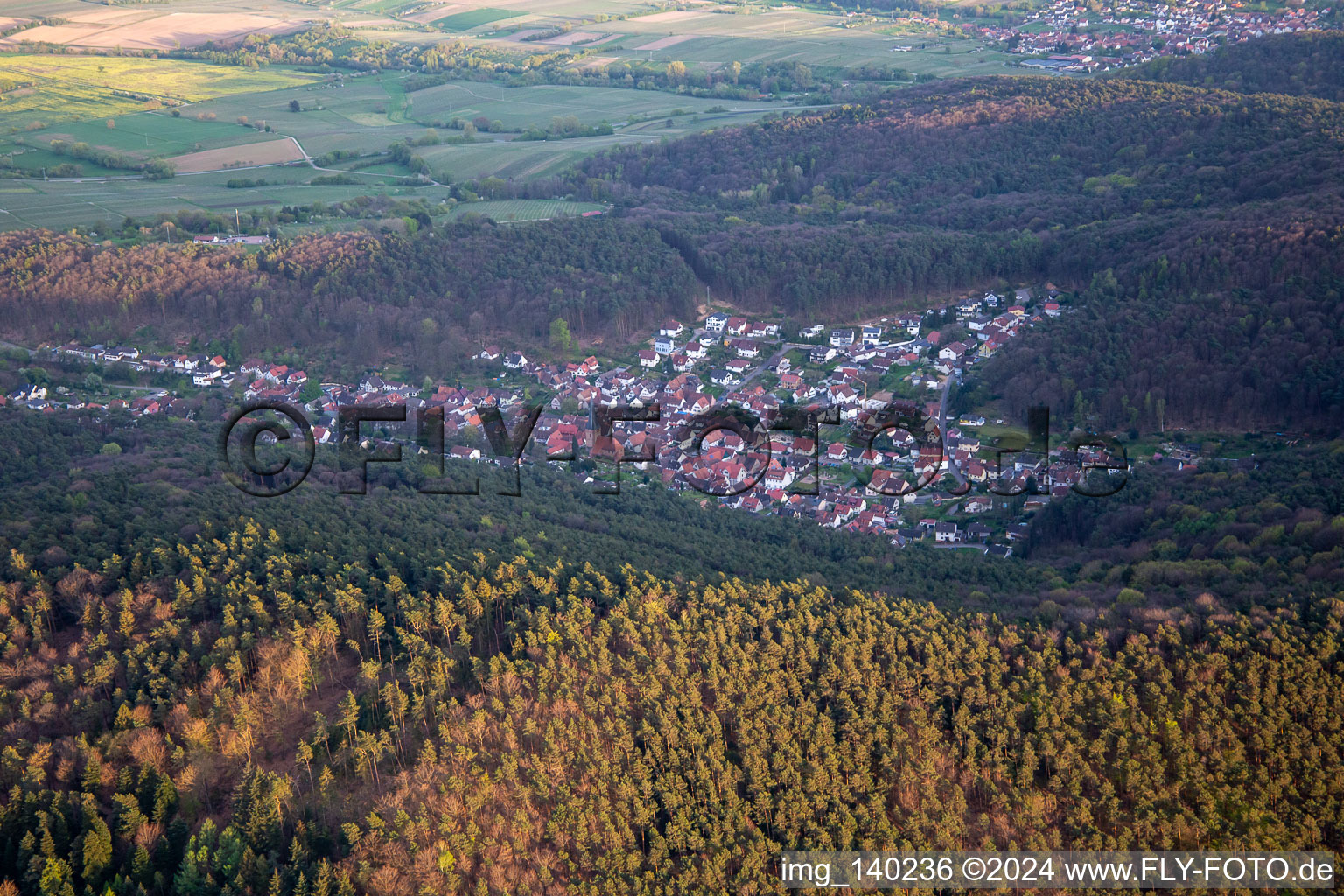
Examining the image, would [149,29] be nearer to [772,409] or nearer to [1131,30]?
[1131,30]

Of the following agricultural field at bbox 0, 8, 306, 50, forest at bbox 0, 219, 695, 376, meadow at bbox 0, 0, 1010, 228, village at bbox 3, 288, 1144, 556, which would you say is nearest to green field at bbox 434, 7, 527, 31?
meadow at bbox 0, 0, 1010, 228

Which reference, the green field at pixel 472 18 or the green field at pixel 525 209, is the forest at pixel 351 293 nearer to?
the green field at pixel 525 209

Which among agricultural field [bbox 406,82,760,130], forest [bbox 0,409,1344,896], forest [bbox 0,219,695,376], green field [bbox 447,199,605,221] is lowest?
forest [bbox 0,409,1344,896]

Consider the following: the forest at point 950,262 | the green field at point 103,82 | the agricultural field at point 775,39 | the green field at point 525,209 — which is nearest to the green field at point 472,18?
the agricultural field at point 775,39

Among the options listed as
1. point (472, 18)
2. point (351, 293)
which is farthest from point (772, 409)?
point (472, 18)

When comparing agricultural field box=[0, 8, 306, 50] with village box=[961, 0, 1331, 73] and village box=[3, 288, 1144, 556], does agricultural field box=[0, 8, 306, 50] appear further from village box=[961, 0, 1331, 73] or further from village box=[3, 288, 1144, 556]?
village box=[961, 0, 1331, 73]

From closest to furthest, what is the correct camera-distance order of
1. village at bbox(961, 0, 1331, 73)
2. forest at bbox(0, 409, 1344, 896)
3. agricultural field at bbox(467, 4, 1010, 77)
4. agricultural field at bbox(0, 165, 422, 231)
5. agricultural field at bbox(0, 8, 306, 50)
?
1. forest at bbox(0, 409, 1344, 896)
2. agricultural field at bbox(0, 165, 422, 231)
3. village at bbox(961, 0, 1331, 73)
4. agricultural field at bbox(467, 4, 1010, 77)
5. agricultural field at bbox(0, 8, 306, 50)
